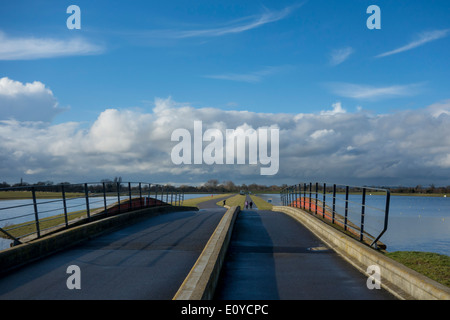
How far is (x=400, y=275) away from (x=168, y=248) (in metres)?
5.18

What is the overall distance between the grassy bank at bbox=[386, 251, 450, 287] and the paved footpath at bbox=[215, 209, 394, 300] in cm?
303

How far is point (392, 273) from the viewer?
604cm

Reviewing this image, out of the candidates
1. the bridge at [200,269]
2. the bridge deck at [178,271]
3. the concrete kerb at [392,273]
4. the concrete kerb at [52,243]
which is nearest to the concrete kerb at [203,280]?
the bridge at [200,269]

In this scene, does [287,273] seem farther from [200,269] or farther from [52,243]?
[52,243]

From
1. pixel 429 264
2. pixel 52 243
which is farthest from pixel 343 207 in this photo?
pixel 52 243

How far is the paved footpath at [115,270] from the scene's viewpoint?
214 inches

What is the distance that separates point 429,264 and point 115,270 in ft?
31.1

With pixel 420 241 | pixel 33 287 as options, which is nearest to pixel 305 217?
pixel 33 287

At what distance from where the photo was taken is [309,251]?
8.88 metres

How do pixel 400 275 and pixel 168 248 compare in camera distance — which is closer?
pixel 400 275

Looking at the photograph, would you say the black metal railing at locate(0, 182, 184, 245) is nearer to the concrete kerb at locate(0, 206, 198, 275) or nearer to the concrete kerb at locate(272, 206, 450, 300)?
the concrete kerb at locate(0, 206, 198, 275)
